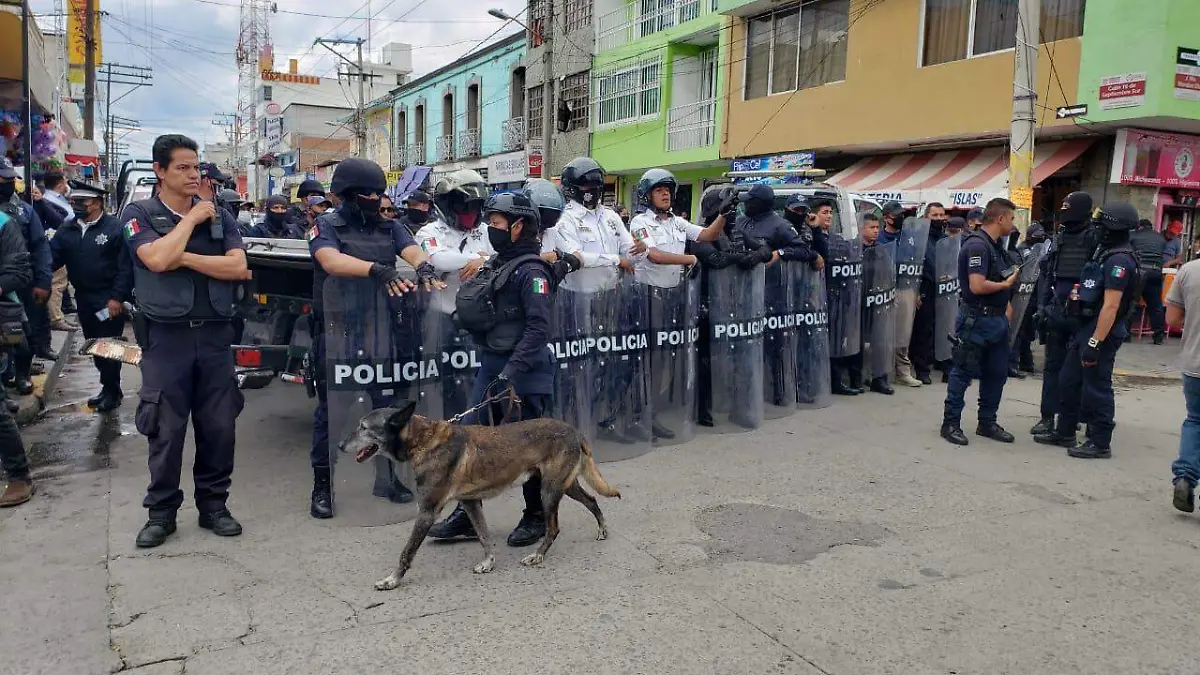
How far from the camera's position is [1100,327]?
610cm

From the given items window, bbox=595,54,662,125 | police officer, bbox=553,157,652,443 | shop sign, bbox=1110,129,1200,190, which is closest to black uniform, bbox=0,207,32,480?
police officer, bbox=553,157,652,443

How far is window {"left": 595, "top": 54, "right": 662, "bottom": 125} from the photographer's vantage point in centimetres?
2416

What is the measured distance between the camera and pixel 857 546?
4.55m

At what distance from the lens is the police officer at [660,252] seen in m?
6.46

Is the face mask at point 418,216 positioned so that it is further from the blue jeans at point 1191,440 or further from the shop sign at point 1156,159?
the shop sign at point 1156,159

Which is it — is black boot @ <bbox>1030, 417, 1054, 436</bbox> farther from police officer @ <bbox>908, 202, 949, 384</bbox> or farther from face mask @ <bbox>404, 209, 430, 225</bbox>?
face mask @ <bbox>404, 209, 430, 225</bbox>

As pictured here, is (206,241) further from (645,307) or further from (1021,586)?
(1021,586)

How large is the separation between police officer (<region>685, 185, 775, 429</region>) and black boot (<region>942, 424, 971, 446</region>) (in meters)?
1.49

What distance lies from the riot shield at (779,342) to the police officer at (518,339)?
3283 millimetres

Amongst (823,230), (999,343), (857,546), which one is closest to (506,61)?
(823,230)

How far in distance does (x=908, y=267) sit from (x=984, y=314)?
249cm

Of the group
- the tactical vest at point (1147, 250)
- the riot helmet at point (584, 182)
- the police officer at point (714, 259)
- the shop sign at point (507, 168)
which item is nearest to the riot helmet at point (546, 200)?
the riot helmet at point (584, 182)

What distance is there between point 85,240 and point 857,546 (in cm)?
644

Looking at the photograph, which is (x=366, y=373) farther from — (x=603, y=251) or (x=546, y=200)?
(x=603, y=251)
